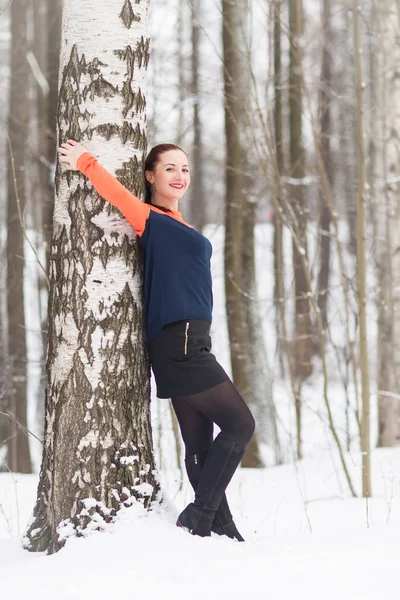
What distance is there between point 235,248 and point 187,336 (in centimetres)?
509

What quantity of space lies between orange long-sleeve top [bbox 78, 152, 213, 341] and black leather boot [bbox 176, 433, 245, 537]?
621 millimetres

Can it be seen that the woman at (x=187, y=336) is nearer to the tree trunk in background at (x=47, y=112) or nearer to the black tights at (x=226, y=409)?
the black tights at (x=226, y=409)

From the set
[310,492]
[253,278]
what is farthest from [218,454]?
[253,278]

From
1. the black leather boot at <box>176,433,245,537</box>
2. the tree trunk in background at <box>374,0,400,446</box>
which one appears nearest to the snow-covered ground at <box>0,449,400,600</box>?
the black leather boot at <box>176,433,245,537</box>

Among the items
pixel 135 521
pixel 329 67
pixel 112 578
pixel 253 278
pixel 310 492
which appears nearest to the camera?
pixel 112 578

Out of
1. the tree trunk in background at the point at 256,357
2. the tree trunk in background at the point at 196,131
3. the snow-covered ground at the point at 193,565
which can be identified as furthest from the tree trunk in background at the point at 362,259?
the tree trunk in background at the point at 196,131

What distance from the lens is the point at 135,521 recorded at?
314cm

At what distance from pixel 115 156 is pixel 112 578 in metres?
1.85

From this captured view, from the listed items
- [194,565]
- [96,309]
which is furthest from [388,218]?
[194,565]

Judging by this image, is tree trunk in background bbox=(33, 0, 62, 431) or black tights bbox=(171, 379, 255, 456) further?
tree trunk in background bbox=(33, 0, 62, 431)

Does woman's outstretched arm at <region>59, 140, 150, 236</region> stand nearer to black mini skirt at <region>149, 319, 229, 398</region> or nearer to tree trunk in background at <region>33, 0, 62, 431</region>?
black mini skirt at <region>149, 319, 229, 398</region>

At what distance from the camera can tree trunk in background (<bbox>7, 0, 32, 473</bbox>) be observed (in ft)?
28.8

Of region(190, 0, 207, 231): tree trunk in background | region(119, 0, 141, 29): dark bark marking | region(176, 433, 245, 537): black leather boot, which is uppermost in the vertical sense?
region(190, 0, 207, 231): tree trunk in background

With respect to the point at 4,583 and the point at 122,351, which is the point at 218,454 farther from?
the point at 4,583
